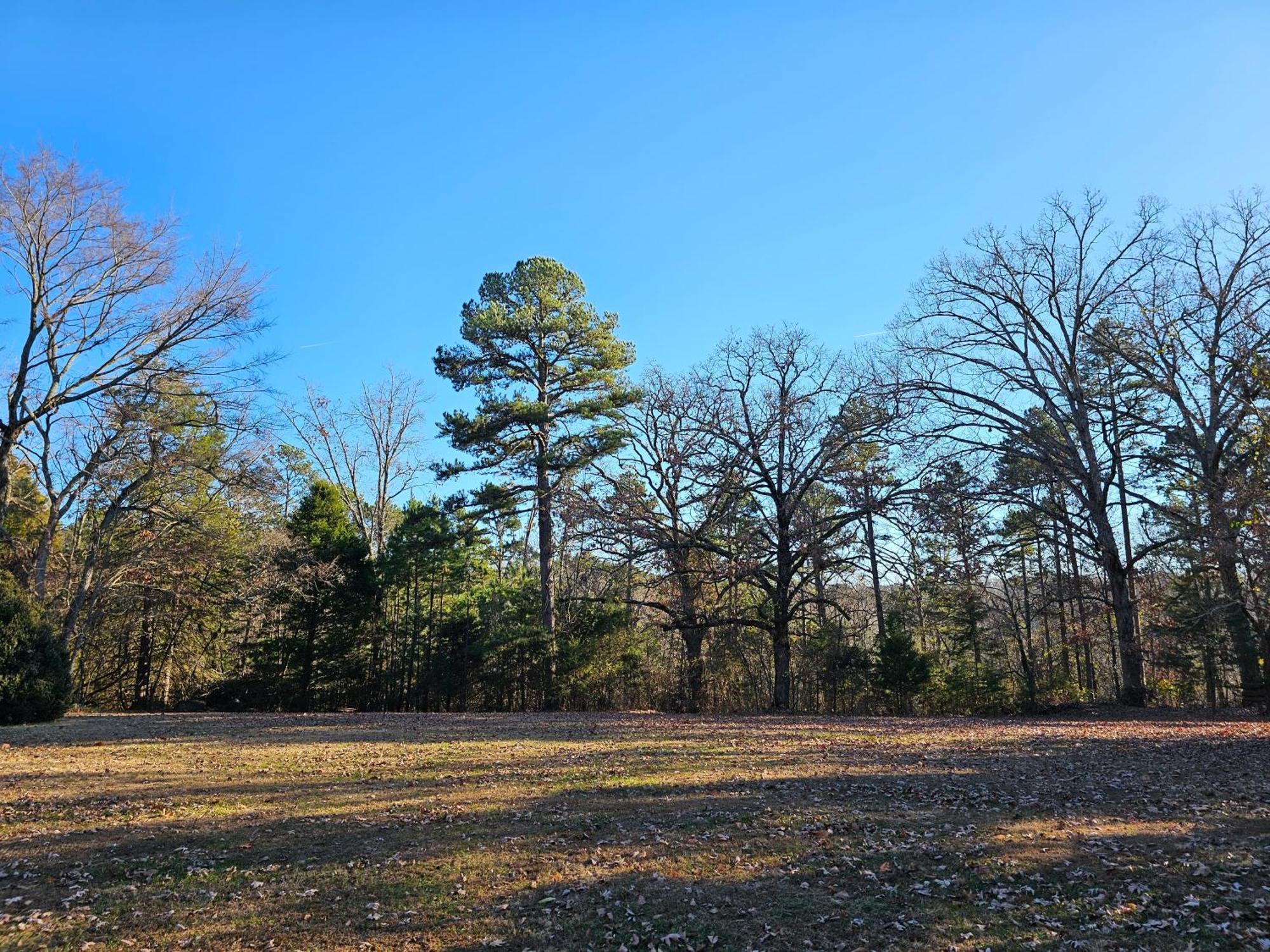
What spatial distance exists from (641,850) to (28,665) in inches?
621

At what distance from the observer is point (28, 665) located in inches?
615

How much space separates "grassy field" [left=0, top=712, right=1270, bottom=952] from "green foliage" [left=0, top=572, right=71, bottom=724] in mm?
5362

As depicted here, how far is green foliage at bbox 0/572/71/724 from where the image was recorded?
15.3 meters

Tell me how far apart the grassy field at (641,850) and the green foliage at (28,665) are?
17.6ft

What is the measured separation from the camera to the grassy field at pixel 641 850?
4.69 m

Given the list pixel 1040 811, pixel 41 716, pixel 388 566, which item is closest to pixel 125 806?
pixel 1040 811

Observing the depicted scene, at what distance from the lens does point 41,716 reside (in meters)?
16.0

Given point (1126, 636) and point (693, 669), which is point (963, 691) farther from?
point (693, 669)

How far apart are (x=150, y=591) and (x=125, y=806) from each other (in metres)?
20.5

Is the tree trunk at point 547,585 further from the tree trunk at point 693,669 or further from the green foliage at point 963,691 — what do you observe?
the green foliage at point 963,691

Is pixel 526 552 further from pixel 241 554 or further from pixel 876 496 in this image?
pixel 876 496

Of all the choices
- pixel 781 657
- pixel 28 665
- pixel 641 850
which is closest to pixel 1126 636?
pixel 781 657

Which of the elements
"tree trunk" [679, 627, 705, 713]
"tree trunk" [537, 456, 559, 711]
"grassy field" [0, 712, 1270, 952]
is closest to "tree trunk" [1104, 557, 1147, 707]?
"grassy field" [0, 712, 1270, 952]

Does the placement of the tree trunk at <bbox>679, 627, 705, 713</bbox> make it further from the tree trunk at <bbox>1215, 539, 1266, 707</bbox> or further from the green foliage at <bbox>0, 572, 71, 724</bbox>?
the green foliage at <bbox>0, 572, 71, 724</bbox>
